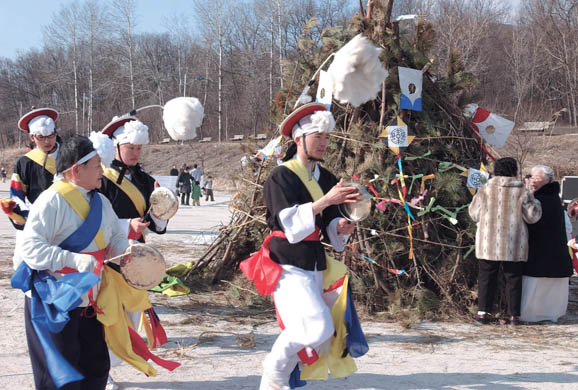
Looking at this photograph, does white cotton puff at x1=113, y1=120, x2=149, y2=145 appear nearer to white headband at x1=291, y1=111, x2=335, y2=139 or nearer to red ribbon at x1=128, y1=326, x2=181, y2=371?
white headband at x1=291, y1=111, x2=335, y2=139

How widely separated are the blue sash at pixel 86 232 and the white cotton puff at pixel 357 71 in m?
2.01

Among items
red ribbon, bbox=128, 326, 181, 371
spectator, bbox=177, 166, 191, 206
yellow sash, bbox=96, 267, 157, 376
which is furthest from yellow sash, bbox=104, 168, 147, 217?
spectator, bbox=177, 166, 191, 206

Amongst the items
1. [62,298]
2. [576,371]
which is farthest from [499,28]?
[62,298]

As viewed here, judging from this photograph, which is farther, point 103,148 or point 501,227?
point 501,227

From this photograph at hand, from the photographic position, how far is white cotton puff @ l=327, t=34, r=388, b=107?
13.5 ft

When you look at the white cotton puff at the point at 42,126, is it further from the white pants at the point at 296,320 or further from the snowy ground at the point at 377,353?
the white pants at the point at 296,320

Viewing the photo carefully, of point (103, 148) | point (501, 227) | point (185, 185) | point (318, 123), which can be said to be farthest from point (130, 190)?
point (185, 185)

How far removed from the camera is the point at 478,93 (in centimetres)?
675

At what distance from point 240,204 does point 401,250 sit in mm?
2202

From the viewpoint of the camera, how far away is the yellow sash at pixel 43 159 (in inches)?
198

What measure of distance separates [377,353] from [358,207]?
1.86 metres

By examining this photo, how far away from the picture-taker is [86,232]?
310cm

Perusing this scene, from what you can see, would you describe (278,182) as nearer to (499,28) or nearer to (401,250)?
(401,250)

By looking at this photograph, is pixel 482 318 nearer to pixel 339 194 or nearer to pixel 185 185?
pixel 339 194
